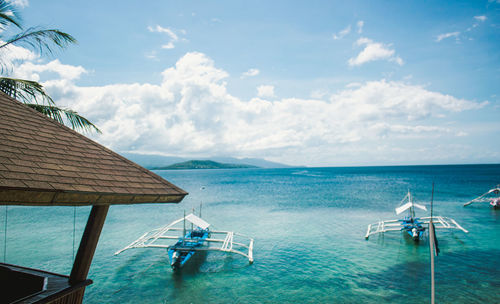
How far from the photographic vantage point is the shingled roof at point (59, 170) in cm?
262

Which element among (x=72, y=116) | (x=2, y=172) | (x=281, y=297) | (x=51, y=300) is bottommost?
(x=281, y=297)

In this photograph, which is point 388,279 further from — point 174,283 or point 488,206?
point 488,206

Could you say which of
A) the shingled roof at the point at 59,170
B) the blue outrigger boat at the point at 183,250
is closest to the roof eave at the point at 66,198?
the shingled roof at the point at 59,170

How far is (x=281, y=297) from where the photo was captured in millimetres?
11664

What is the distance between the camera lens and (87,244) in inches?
158

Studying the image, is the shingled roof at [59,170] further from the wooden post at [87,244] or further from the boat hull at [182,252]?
the boat hull at [182,252]

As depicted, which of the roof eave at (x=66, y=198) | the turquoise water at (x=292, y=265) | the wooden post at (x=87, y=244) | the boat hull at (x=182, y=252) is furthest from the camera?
the boat hull at (x=182, y=252)

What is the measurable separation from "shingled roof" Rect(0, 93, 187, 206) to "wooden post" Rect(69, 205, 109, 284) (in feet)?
2.73

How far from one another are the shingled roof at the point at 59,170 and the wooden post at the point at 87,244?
2.73 feet

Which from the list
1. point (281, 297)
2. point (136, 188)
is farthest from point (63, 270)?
point (136, 188)

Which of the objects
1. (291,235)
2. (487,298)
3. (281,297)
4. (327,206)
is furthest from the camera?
(327,206)

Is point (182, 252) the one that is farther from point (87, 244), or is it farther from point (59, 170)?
point (59, 170)

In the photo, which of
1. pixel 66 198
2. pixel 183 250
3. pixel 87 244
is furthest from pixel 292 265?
pixel 66 198

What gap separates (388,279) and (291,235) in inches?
345
